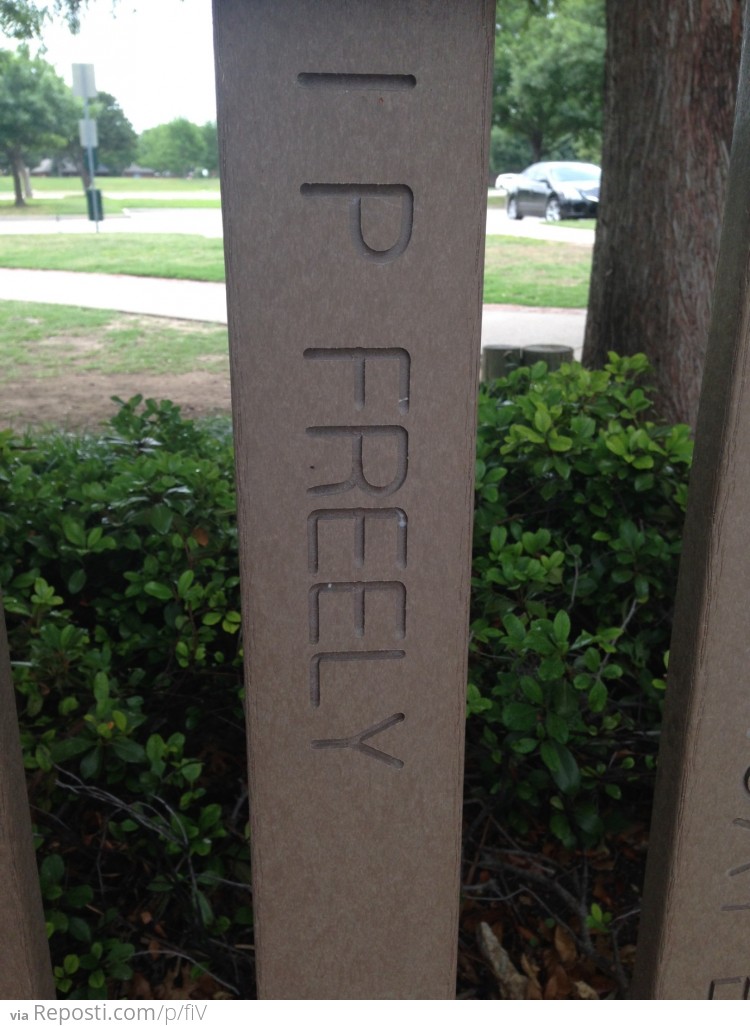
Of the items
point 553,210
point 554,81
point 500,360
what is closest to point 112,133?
point 554,81

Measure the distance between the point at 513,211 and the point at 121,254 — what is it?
11968mm

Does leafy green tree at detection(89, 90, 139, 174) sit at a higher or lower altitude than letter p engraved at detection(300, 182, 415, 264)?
higher

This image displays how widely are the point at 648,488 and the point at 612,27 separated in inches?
85.2

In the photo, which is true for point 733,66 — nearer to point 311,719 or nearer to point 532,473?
point 532,473

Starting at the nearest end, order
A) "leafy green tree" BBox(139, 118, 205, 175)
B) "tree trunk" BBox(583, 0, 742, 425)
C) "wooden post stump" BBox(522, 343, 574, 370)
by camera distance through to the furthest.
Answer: "tree trunk" BBox(583, 0, 742, 425)
"wooden post stump" BBox(522, 343, 574, 370)
"leafy green tree" BBox(139, 118, 205, 175)

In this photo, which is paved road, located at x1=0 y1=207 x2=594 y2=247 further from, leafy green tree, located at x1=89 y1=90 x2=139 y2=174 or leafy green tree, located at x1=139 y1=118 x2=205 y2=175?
leafy green tree, located at x1=139 y1=118 x2=205 y2=175

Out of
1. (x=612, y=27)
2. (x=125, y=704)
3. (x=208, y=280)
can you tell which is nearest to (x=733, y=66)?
(x=612, y=27)

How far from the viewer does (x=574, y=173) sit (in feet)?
75.6

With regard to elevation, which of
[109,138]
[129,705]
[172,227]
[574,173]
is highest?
[109,138]

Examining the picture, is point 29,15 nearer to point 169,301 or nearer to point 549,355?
point 549,355

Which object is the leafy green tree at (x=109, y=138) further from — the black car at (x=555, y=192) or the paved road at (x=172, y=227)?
the black car at (x=555, y=192)

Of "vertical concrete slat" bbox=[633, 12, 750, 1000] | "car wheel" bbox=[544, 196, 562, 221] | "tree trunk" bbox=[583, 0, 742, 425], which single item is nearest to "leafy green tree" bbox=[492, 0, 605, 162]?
"car wheel" bbox=[544, 196, 562, 221]

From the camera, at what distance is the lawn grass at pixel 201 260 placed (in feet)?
40.3

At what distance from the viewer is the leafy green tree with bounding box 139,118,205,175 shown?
40062mm
